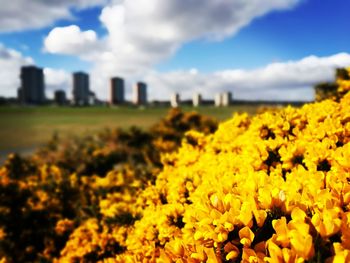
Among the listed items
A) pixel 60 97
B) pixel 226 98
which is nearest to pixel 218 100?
pixel 226 98

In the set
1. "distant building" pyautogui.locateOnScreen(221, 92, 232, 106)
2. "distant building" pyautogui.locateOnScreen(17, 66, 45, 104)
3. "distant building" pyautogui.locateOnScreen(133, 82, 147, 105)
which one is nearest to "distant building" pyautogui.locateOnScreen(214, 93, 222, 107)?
"distant building" pyautogui.locateOnScreen(221, 92, 232, 106)

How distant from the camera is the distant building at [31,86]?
111 m

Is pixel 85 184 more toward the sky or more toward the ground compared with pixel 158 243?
more toward the ground

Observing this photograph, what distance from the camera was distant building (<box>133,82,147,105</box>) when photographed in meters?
104

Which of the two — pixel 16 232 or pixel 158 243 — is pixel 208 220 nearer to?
pixel 158 243

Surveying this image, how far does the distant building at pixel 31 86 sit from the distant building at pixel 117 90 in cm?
1889

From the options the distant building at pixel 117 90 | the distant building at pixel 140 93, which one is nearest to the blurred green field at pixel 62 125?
the distant building at pixel 140 93

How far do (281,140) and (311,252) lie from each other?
76.6 inches

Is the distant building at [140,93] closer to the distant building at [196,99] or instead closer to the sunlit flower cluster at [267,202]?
the distant building at [196,99]

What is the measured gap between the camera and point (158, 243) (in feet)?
10.9

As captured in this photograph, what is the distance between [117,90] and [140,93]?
10.8 meters

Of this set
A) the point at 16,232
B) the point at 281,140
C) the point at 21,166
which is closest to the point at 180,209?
the point at 281,140

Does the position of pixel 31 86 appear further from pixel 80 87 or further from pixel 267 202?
pixel 267 202

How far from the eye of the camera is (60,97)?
119438 millimetres
